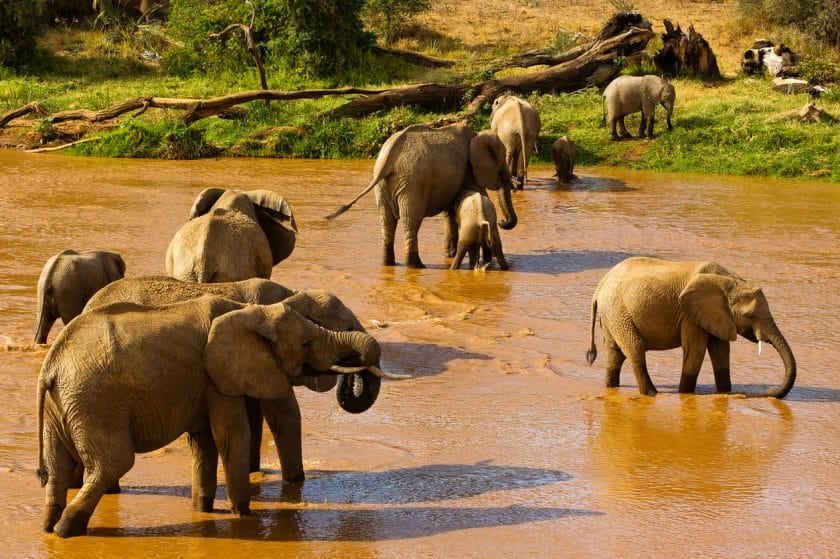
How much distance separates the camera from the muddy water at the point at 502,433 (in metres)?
6.41

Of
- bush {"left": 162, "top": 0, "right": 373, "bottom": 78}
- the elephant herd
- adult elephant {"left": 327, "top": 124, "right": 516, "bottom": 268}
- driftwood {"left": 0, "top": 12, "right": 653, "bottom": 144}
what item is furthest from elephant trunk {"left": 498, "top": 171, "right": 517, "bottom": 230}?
bush {"left": 162, "top": 0, "right": 373, "bottom": 78}

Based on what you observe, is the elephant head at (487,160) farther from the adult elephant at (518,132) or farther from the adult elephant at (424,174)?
the adult elephant at (518,132)

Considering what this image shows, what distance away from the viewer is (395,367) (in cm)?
963

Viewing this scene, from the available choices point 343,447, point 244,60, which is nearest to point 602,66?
point 244,60

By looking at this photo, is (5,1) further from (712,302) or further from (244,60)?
(712,302)

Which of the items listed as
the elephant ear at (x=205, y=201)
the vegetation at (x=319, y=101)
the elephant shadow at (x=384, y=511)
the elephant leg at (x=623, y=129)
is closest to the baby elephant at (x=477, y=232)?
the elephant ear at (x=205, y=201)

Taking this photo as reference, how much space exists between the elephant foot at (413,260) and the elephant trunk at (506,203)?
1.38 metres

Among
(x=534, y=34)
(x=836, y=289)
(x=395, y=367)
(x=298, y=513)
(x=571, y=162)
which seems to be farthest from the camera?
(x=534, y=34)

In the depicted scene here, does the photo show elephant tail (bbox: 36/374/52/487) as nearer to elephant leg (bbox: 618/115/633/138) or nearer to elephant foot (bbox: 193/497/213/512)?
elephant foot (bbox: 193/497/213/512)

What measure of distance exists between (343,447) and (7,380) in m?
2.73

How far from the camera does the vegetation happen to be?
2131cm

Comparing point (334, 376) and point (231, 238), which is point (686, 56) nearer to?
point (231, 238)

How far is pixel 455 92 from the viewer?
935 inches

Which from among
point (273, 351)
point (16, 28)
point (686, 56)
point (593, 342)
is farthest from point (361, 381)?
point (16, 28)
